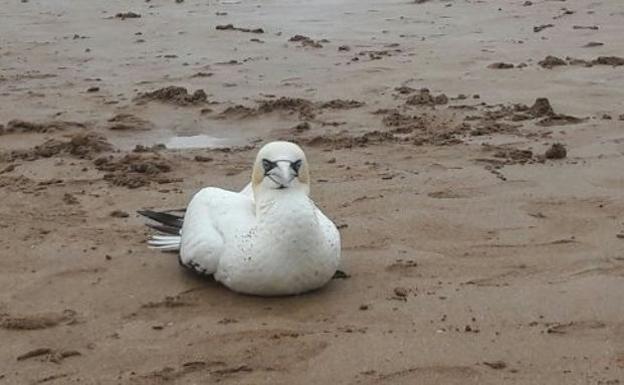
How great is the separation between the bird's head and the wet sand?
51cm

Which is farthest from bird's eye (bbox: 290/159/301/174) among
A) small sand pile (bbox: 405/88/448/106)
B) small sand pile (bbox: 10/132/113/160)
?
small sand pile (bbox: 405/88/448/106)

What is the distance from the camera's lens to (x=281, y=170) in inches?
187

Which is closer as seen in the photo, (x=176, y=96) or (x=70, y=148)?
(x=70, y=148)

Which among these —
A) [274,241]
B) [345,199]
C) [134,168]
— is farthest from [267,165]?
[134,168]

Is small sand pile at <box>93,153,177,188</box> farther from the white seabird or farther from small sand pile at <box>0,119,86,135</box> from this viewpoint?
the white seabird

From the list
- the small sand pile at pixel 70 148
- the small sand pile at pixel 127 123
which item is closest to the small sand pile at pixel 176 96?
the small sand pile at pixel 127 123

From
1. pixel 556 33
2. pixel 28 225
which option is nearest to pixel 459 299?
pixel 28 225

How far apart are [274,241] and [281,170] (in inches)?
12.7

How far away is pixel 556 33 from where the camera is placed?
1257 cm

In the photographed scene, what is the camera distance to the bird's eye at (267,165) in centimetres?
482

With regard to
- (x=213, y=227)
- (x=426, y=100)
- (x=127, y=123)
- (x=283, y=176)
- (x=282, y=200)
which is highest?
(x=283, y=176)

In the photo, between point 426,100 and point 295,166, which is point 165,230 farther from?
point 426,100

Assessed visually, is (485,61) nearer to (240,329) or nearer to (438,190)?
(438,190)

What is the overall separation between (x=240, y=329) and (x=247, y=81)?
6.04 metres
